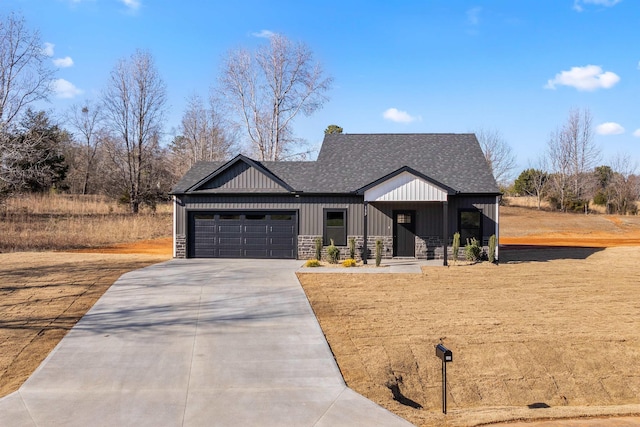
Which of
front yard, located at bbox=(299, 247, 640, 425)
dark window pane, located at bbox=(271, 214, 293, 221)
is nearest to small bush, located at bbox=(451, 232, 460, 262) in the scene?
front yard, located at bbox=(299, 247, 640, 425)

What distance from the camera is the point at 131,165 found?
41.1m

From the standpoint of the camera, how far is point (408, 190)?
1859 centimetres

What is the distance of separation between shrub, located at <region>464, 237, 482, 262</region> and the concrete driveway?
988 centimetres

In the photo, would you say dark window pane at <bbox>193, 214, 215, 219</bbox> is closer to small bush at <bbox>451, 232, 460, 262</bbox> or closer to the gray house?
the gray house

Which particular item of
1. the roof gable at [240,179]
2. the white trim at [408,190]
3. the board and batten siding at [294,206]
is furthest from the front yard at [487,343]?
the roof gable at [240,179]

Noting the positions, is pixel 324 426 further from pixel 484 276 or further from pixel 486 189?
pixel 486 189

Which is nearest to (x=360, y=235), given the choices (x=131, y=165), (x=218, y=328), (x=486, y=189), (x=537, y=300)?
(x=486, y=189)

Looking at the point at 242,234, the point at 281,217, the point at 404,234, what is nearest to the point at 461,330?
the point at 404,234

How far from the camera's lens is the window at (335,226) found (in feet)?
66.6

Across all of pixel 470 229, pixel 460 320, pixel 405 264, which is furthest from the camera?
pixel 470 229

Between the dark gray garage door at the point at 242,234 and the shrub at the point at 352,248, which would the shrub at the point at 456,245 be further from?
the dark gray garage door at the point at 242,234

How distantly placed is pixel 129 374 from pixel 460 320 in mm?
6874

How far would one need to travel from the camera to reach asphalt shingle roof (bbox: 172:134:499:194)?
20.6m

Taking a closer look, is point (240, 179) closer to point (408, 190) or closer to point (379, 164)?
point (379, 164)
